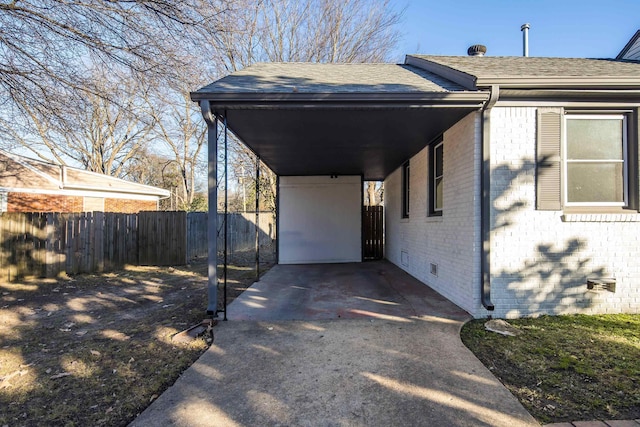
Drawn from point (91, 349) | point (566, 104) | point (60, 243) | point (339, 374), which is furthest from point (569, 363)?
point (60, 243)

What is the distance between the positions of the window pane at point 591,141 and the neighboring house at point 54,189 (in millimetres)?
14022

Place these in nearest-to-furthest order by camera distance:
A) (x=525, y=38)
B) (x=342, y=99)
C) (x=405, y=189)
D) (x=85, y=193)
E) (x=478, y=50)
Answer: (x=342, y=99) → (x=478, y=50) → (x=525, y=38) → (x=405, y=189) → (x=85, y=193)

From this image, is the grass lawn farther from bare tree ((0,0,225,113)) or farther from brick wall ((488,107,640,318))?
bare tree ((0,0,225,113))

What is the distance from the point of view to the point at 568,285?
4.29 m

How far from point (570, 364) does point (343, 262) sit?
7248mm

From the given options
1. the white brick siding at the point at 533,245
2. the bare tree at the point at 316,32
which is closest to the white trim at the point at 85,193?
the bare tree at the point at 316,32

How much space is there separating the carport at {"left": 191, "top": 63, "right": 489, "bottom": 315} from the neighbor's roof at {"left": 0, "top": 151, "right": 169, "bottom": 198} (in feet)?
30.2

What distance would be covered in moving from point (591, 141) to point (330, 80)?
12.4 ft

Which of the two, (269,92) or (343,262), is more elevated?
(269,92)

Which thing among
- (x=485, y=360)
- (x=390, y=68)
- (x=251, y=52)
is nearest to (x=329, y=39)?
(x=251, y=52)

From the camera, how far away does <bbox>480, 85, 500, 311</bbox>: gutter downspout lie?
421 cm

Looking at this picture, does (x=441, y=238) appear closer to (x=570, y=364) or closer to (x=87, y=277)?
(x=570, y=364)

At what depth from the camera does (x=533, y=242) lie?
4277 millimetres

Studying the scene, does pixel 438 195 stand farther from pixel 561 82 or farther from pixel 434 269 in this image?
pixel 561 82
